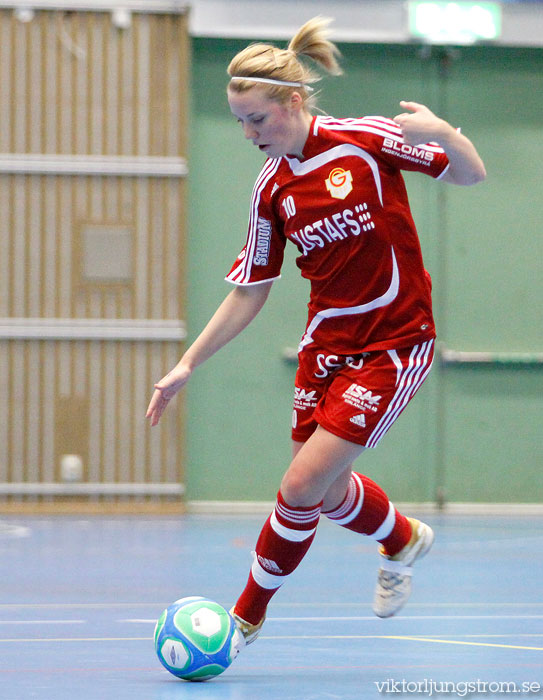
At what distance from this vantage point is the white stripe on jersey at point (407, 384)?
328 cm

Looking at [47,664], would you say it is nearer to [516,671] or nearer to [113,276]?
[516,671]

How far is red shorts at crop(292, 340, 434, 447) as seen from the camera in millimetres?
3209

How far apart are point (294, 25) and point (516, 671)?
675 centimetres

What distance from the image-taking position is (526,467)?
29.7ft

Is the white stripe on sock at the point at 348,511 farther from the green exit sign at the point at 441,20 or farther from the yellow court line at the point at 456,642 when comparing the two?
the green exit sign at the point at 441,20

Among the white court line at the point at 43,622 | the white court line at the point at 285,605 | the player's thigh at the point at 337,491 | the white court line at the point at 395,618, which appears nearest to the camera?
the player's thigh at the point at 337,491

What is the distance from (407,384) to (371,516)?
0.54 m

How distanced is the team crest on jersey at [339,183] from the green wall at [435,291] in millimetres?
5581

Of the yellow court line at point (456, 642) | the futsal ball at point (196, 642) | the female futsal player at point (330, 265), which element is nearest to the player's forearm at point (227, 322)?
the female futsal player at point (330, 265)

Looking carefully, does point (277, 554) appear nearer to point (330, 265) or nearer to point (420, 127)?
point (330, 265)

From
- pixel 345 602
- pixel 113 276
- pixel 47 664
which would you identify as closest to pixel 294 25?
pixel 113 276

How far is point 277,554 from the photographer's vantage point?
326cm

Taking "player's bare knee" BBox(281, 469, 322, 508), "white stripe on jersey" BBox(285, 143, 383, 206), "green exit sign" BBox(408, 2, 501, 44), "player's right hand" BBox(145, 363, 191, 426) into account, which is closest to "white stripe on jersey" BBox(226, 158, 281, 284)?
"white stripe on jersey" BBox(285, 143, 383, 206)

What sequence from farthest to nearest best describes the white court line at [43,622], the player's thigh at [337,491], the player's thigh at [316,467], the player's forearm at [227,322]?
1. the white court line at [43,622]
2. the player's thigh at [337,491]
3. the player's forearm at [227,322]
4. the player's thigh at [316,467]
